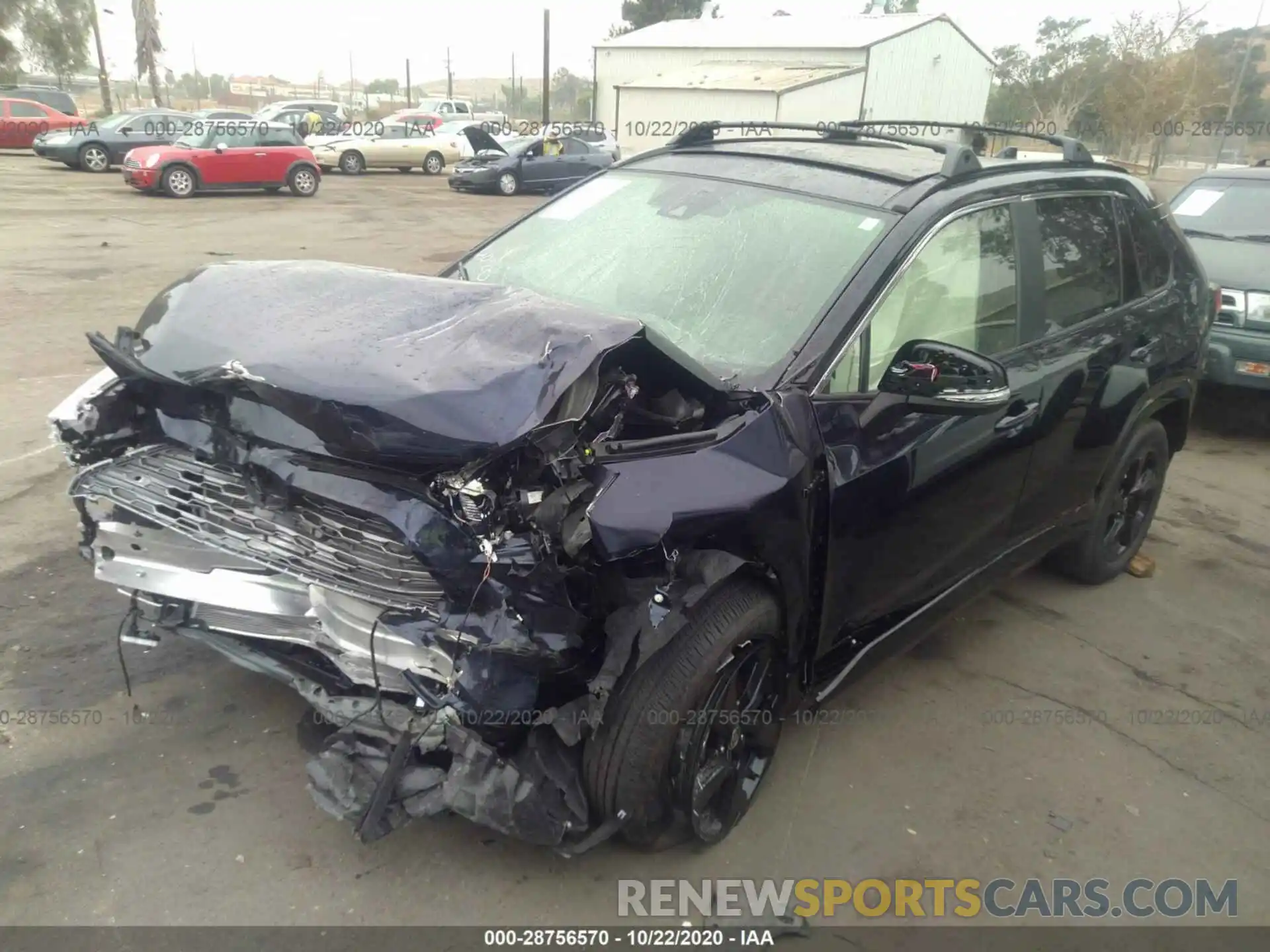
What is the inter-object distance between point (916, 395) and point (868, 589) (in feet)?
2.10

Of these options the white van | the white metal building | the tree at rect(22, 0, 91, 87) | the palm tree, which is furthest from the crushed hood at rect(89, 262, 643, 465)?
the palm tree

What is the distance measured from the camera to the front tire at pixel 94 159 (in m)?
20.5

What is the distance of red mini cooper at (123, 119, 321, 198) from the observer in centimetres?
1680

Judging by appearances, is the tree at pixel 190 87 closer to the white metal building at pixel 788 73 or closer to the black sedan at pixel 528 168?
the white metal building at pixel 788 73

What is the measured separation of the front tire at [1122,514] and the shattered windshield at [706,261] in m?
2.07

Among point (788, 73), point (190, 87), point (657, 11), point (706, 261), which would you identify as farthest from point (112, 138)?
point (190, 87)

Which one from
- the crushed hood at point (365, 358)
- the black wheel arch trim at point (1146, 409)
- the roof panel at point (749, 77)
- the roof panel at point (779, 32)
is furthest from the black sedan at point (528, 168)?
the crushed hood at point (365, 358)

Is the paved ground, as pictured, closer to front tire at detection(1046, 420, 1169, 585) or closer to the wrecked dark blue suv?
front tire at detection(1046, 420, 1169, 585)

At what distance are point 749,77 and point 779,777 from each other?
29846 millimetres

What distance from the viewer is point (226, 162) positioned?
17.6 metres

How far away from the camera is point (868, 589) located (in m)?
2.86

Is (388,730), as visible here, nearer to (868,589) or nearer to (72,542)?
(868,589)

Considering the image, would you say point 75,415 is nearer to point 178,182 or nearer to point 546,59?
point 178,182

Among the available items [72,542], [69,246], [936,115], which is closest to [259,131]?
[69,246]
